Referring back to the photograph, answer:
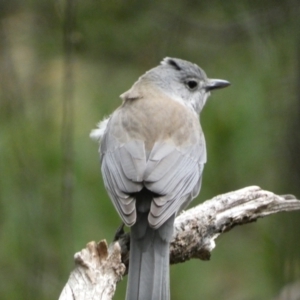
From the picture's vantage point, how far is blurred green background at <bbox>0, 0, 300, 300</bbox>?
307 inches

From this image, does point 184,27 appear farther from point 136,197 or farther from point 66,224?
point 136,197

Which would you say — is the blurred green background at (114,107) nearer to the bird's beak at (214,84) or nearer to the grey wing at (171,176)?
the bird's beak at (214,84)

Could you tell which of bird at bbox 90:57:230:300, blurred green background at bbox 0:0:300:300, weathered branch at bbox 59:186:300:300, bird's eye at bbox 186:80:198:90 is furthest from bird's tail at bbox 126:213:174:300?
blurred green background at bbox 0:0:300:300

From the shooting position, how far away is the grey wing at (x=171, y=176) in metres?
5.02

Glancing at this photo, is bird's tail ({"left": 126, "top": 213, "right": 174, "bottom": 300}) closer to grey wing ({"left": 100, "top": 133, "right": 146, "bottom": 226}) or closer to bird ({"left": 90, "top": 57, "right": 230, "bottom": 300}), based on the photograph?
bird ({"left": 90, "top": 57, "right": 230, "bottom": 300})

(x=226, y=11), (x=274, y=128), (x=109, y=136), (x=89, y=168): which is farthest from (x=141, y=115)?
(x=274, y=128)

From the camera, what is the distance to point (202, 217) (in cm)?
562

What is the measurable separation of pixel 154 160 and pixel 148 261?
73 cm

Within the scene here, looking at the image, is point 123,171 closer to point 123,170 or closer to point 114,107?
point 123,170

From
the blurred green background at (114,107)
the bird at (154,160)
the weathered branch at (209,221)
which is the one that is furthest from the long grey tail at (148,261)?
the blurred green background at (114,107)

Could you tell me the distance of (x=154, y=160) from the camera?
5.44m

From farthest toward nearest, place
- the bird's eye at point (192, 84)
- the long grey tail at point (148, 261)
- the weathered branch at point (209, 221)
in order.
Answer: the bird's eye at point (192, 84) → the weathered branch at point (209, 221) → the long grey tail at point (148, 261)

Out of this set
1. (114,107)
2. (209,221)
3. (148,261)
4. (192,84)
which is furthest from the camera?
(114,107)

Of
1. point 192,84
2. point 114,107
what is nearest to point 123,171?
point 192,84
